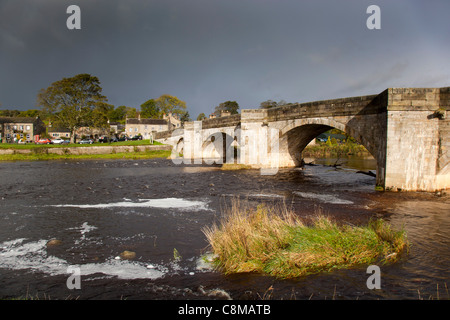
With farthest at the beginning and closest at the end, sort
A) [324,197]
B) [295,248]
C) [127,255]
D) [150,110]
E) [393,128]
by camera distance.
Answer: [150,110]
[324,197]
[393,128]
[127,255]
[295,248]

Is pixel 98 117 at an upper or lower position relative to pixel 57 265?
upper

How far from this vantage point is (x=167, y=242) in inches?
350

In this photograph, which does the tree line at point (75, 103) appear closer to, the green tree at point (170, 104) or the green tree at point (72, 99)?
the green tree at point (72, 99)

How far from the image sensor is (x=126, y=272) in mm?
6941

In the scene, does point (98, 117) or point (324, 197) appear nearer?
point (324, 197)

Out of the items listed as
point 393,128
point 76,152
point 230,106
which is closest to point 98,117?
point 76,152

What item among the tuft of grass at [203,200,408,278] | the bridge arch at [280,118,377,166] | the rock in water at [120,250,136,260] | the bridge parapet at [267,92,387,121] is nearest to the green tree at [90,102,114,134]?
the bridge arch at [280,118,377,166]

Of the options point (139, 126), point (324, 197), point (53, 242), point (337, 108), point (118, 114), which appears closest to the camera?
point (53, 242)

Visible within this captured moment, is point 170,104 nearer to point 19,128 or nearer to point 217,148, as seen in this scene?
point 19,128

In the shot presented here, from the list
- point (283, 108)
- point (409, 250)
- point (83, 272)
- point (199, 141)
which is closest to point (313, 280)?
point (409, 250)

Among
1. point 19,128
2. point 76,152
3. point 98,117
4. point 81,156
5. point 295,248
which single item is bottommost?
point 295,248

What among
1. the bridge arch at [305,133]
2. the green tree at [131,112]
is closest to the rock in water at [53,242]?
the bridge arch at [305,133]

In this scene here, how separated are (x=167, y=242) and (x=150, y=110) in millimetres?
100550
